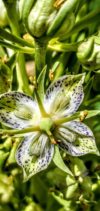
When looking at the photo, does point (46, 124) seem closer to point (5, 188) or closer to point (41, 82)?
point (41, 82)

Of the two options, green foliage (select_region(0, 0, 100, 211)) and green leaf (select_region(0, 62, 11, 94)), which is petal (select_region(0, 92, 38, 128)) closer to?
green foliage (select_region(0, 0, 100, 211))

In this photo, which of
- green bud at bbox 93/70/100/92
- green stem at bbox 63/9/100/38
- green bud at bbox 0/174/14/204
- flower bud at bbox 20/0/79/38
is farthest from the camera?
green bud at bbox 0/174/14/204

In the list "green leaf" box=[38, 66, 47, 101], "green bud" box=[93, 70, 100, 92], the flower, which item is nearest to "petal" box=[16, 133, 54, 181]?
the flower

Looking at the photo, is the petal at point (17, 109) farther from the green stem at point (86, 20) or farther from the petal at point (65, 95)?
the green stem at point (86, 20)

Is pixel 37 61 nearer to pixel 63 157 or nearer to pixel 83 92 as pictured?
pixel 83 92

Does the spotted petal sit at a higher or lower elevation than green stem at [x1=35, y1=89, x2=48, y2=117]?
lower

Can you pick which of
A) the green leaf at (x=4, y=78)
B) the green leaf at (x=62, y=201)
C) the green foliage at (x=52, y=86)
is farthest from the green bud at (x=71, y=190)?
→ the green leaf at (x=4, y=78)

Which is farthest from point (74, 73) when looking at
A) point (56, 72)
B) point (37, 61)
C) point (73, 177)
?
point (73, 177)
